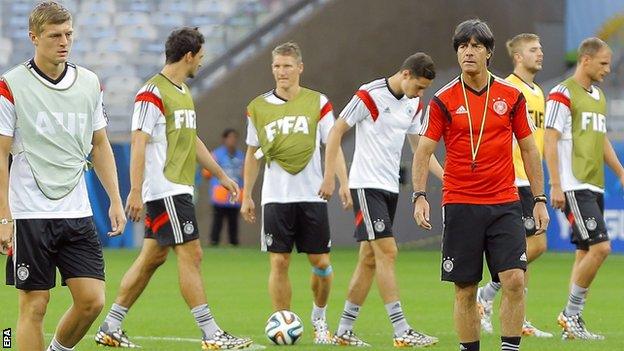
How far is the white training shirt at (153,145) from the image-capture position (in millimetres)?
11352

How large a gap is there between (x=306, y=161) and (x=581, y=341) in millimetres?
2667

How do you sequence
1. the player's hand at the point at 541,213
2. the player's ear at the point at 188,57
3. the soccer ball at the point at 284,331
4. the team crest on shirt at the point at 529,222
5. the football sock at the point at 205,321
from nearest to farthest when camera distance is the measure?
the player's hand at the point at 541,213, the football sock at the point at 205,321, the player's ear at the point at 188,57, the soccer ball at the point at 284,331, the team crest on shirt at the point at 529,222

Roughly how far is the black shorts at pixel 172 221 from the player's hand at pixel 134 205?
37cm

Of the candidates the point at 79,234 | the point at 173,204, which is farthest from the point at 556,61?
the point at 79,234

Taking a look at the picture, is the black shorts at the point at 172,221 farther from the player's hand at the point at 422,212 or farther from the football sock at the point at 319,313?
the player's hand at the point at 422,212

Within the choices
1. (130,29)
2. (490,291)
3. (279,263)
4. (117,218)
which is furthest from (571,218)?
(130,29)

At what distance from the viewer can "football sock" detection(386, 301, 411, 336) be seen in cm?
1181

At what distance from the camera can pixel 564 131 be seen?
12.9 meters

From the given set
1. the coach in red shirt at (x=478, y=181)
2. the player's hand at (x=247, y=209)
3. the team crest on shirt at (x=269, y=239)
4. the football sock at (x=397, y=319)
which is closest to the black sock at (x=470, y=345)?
the coach in red shirt at (x=478, y=181)

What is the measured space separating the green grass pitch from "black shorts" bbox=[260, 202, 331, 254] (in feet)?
2.54

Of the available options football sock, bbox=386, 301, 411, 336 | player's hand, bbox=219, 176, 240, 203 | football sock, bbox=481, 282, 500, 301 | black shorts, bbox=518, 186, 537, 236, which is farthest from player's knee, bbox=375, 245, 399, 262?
player's hand, bbox=219, 176, 240, 203

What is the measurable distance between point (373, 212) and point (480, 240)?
285 cm

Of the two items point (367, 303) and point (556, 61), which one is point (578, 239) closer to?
point (367, 303)

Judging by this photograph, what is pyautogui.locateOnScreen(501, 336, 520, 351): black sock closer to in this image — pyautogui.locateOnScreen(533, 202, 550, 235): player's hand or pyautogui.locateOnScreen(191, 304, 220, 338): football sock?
pyautogui.locateOnScreen(533, 202, 550, 235): player's hand
